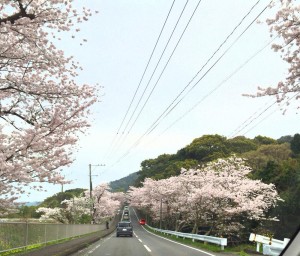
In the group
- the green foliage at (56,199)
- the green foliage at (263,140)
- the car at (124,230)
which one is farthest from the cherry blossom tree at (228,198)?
the green foliage at (56,199)

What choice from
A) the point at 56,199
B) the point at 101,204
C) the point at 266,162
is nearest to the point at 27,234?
the point at 266,162

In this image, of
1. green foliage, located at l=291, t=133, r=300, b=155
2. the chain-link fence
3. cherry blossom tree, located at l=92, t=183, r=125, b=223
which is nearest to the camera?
the chain-link fence

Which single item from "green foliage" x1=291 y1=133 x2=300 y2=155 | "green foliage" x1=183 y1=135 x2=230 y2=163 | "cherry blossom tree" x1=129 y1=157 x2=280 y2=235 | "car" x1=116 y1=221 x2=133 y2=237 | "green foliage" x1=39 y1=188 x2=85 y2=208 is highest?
"green foliage" x1=183 y1=135 x2=230 y2=163

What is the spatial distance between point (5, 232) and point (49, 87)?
24.6 ft

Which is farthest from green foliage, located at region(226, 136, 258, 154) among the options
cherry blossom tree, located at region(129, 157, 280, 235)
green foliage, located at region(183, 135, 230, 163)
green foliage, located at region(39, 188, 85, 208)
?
cherry blossom tree, located at region(129, 157, 280, 235)

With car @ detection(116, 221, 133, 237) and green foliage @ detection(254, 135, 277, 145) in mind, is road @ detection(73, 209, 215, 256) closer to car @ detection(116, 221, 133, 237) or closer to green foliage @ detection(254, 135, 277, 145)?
car @ detection(116, 221, 133, 237)

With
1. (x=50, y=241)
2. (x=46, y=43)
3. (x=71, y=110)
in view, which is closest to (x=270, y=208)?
(x=50, y=241)

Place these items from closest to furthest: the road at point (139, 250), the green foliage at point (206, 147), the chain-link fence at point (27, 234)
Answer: the chain-link fence at point (27, 234), the road at point (139, 250), the green foliage at point (206, 147)

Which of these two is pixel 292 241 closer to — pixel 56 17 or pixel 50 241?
pixel 56 17

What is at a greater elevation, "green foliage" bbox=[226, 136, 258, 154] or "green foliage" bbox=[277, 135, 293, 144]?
"green foliage" bbox=[277, 135, 293, 144]

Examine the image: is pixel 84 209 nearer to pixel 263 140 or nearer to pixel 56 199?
pixel 263 140

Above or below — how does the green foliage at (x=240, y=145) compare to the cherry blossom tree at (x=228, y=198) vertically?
above

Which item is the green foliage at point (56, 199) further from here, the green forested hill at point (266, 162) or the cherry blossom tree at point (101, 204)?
the green forested hill at point (266, 162)

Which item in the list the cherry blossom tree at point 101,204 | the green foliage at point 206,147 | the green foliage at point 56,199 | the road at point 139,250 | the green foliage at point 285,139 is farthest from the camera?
the green foliage at point 56,199
